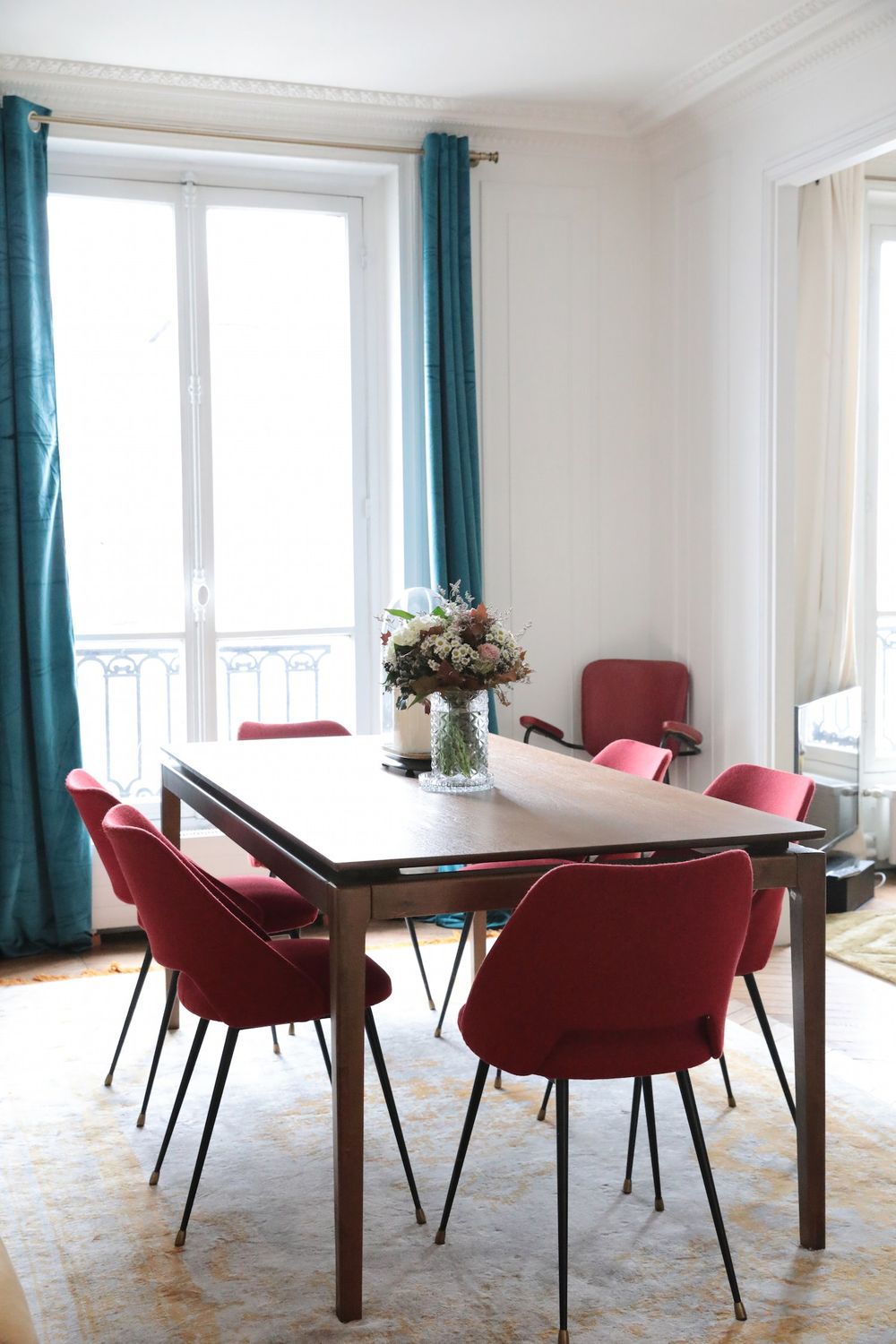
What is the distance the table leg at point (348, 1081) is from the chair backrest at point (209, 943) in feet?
0.84

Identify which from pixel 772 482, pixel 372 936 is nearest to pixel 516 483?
pixel 772 482

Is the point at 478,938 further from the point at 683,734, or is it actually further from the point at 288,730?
the point at 683,734

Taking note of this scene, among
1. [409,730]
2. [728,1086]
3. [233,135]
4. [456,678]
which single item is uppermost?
[233,135]

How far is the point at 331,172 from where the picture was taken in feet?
16.9

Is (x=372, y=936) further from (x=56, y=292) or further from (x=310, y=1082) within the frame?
(x=56, y=292)

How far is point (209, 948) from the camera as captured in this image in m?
2.47

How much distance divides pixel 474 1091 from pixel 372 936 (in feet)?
8.15

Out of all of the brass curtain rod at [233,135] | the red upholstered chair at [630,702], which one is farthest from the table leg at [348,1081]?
the brass curtain rod at [233,135]

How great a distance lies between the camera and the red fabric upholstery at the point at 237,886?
3.17 meters

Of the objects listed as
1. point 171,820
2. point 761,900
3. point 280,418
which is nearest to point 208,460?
point 280,418

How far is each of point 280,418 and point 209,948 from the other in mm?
3092

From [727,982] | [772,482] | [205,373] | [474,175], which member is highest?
[474,175]

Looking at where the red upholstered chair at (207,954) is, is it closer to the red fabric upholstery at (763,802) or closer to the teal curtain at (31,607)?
the red fabric upholstery at (763,802)

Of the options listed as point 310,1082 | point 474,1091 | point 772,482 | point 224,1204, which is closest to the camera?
point 474,1091
